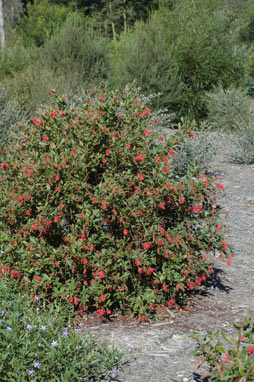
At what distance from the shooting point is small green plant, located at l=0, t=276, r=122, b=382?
8.64 feet

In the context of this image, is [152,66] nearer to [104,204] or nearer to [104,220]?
[104,220]

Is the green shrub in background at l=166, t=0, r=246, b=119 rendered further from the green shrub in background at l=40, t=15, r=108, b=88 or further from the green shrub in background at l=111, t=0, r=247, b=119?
the green shrub in background at l=40, t=15, r=108, b=88

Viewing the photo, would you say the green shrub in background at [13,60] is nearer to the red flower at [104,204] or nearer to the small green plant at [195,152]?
the small green plant at [195,152]

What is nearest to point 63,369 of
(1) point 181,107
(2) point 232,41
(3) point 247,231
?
(3) point 247,231

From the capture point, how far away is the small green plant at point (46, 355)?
2.63 m

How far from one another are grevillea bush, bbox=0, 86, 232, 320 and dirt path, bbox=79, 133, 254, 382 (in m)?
0.15

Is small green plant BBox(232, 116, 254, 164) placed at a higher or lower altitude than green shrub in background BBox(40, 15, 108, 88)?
lower

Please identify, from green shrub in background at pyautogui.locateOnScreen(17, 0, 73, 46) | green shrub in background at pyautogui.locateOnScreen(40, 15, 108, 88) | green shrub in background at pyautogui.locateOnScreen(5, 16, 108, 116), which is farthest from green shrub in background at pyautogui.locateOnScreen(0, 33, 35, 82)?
green shrub in background at pyautogui.locateOnScreen(17, 0, 73, 46)

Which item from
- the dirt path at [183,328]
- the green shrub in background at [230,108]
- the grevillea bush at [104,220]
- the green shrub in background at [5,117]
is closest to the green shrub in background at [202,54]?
the green shrub in background at [230,108]

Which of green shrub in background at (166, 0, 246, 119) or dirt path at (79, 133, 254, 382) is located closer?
dirt path at (79, 133, 254, 382)

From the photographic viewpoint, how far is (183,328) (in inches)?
141

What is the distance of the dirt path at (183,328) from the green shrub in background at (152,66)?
28.9 feet

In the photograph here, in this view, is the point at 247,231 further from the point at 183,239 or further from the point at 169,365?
the point at 169,365

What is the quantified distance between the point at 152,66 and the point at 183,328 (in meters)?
11.1
